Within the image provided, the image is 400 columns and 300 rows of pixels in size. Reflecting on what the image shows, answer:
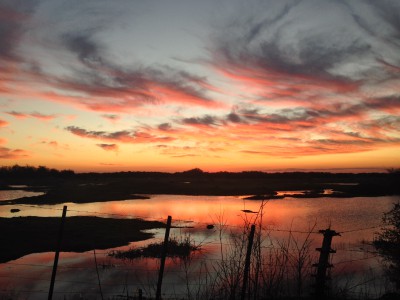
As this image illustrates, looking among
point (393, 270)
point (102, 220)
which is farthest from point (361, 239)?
point (102, 220)

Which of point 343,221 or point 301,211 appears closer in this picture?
point 343,221

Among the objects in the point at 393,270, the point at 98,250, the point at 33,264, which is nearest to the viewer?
the point at 393,270

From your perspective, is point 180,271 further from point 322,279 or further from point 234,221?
point 234,221

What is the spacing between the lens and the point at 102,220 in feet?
150

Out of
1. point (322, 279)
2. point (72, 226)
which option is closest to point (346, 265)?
point (322, 279)

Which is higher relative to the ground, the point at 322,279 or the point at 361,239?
the point at 322,279

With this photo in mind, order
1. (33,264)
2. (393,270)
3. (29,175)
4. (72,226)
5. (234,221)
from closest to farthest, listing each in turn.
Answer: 1. (393,270)
2. (33,264)
3. (72,226)
4. (234,221)
5. (29,175)

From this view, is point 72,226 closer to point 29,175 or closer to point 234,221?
point 234,221

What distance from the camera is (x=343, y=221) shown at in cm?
4428

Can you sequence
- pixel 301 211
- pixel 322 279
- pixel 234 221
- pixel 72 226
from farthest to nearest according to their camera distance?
pixel 301 211, pixel 234 221, pixel 72 226, pixel 322 279

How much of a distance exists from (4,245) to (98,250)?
795cm

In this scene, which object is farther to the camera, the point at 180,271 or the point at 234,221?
the point at 234,221

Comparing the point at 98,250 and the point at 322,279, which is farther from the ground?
the point at 322,279

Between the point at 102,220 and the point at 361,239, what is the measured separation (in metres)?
29.5
